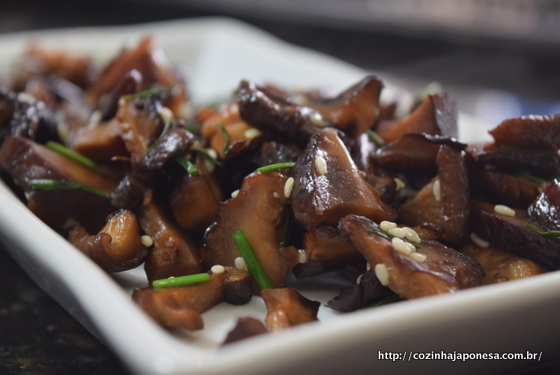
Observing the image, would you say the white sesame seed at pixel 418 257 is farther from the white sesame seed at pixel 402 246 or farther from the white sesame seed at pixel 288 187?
the white sesame seed at pixel 288 187

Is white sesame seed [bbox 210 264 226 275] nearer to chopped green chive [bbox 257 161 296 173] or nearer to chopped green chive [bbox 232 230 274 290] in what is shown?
chopped green chive [bbox 232 230 274 290]

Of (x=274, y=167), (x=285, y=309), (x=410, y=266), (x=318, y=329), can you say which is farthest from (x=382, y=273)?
(x=274, y=167)

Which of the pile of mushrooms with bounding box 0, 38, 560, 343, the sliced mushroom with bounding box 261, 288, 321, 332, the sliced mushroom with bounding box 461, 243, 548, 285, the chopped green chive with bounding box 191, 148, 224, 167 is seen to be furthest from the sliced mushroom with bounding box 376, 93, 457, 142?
the sliced mushroom with bounding box 261, 288, 321, 332

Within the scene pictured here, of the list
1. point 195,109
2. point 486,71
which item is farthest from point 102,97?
point 486,71

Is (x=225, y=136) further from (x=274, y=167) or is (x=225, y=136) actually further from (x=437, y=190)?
(x=437, y=190)

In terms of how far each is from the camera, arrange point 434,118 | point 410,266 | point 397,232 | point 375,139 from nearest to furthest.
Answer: point 410,266, point 397,232, point 434,118, point 375,139

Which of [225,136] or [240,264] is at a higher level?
[225,136]
